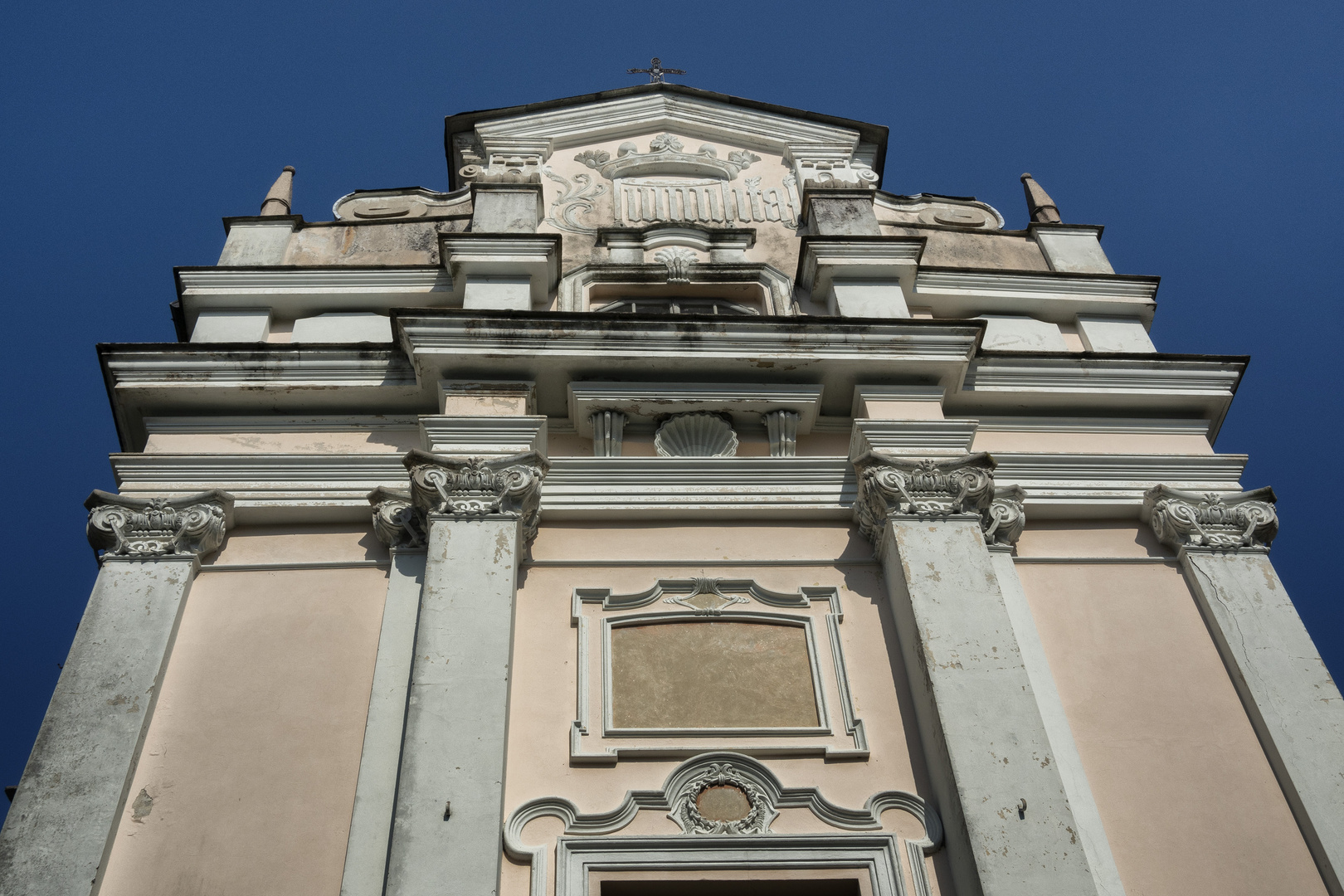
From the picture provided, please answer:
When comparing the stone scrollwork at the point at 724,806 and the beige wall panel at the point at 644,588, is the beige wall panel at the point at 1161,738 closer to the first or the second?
the beige wall panel at the point at 644,588

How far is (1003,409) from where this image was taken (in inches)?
474

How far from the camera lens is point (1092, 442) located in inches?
465

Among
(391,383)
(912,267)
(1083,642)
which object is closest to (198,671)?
(391,383)

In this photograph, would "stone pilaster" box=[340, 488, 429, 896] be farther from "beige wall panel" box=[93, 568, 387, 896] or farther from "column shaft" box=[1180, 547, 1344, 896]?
"column shaft" box=[1180, 547, 1344, 896]

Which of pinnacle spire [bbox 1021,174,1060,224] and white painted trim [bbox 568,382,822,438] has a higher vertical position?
pinnacle spire [bbox 1021,174,1060,224]

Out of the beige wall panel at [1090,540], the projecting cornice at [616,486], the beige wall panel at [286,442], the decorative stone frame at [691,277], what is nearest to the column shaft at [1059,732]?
the beige wall panel at [1090,540]

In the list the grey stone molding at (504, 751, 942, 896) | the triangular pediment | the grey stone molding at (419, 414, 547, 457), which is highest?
the triangular pediment

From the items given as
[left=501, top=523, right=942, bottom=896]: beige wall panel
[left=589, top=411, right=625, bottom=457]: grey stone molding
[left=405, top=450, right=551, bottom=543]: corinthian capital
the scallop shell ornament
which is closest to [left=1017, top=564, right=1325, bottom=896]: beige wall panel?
[left=501, top=523, right=942, bottom=896]: beige wall panel

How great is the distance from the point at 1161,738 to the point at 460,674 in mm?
5000

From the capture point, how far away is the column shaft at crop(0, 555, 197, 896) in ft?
26.1

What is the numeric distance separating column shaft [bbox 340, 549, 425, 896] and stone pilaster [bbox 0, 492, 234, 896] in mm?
1527

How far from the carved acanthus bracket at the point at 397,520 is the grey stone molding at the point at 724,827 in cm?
255

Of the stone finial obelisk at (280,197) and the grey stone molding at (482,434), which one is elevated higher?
the stone finial obelisk at (280,197)

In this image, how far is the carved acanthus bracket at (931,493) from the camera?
10164mm
